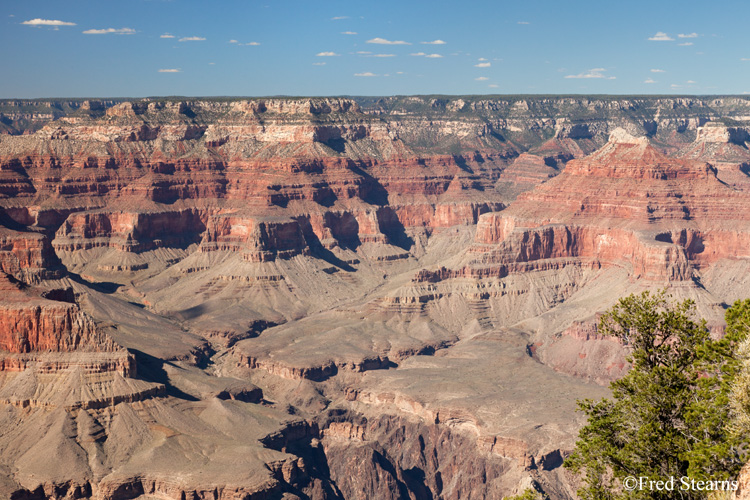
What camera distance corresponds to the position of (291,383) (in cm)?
11888

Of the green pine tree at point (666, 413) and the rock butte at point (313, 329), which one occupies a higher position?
the green pine tree at point (666, 413)

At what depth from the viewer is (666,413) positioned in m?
32.9

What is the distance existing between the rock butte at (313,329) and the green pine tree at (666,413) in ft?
156

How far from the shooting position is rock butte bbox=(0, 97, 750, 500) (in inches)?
3339

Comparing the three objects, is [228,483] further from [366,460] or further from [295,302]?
[295,302]

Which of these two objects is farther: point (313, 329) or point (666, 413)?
point (313, 329)

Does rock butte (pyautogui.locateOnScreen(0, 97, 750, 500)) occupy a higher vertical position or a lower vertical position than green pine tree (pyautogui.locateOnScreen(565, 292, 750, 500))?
lower

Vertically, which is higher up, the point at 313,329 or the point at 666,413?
the point at 666,413

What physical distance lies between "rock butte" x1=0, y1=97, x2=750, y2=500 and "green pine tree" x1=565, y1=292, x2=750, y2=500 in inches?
1878

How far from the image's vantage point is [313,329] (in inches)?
5531

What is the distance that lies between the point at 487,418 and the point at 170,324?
63.2m

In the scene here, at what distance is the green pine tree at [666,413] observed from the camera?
97.8 feet

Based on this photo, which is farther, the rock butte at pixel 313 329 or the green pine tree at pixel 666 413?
the rock butte at pixel 313 329

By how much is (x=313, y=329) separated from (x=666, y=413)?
10968 centimetres
